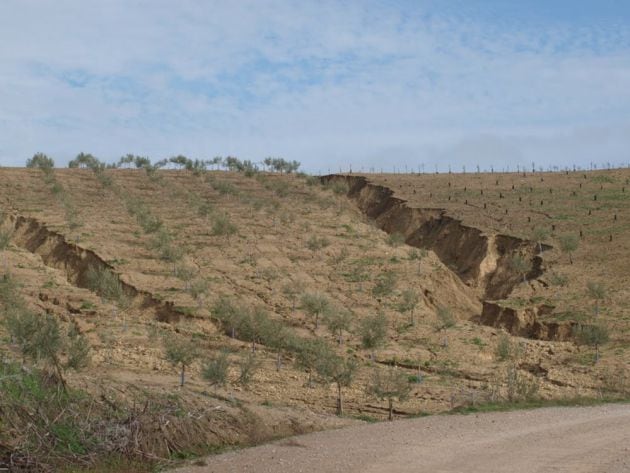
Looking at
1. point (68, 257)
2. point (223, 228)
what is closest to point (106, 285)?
point (68, 257)

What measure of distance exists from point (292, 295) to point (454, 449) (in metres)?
22.9

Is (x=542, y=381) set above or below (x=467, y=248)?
below

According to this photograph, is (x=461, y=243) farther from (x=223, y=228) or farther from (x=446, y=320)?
(x=446, y=320)

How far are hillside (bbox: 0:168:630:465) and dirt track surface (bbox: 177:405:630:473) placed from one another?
57.1 inches

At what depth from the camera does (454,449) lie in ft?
44.5

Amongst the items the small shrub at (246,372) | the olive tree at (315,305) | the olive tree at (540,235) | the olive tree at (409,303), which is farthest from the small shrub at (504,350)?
the olive tree at (540,235)

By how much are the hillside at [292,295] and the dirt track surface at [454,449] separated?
4.75 feet

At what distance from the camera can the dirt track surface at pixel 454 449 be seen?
12.3 meters

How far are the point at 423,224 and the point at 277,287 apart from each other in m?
21.4

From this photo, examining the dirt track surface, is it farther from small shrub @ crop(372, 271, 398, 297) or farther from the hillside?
small shrub @ crop(372, 271, 398, 297)

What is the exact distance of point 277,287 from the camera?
37594mm

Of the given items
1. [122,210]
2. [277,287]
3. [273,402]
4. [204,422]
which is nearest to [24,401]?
[204,422]

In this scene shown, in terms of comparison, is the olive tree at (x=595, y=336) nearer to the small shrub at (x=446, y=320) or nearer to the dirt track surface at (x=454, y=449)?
the small shrub at (x=446, y=320)

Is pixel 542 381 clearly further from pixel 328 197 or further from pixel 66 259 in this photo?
pixel 328 197
